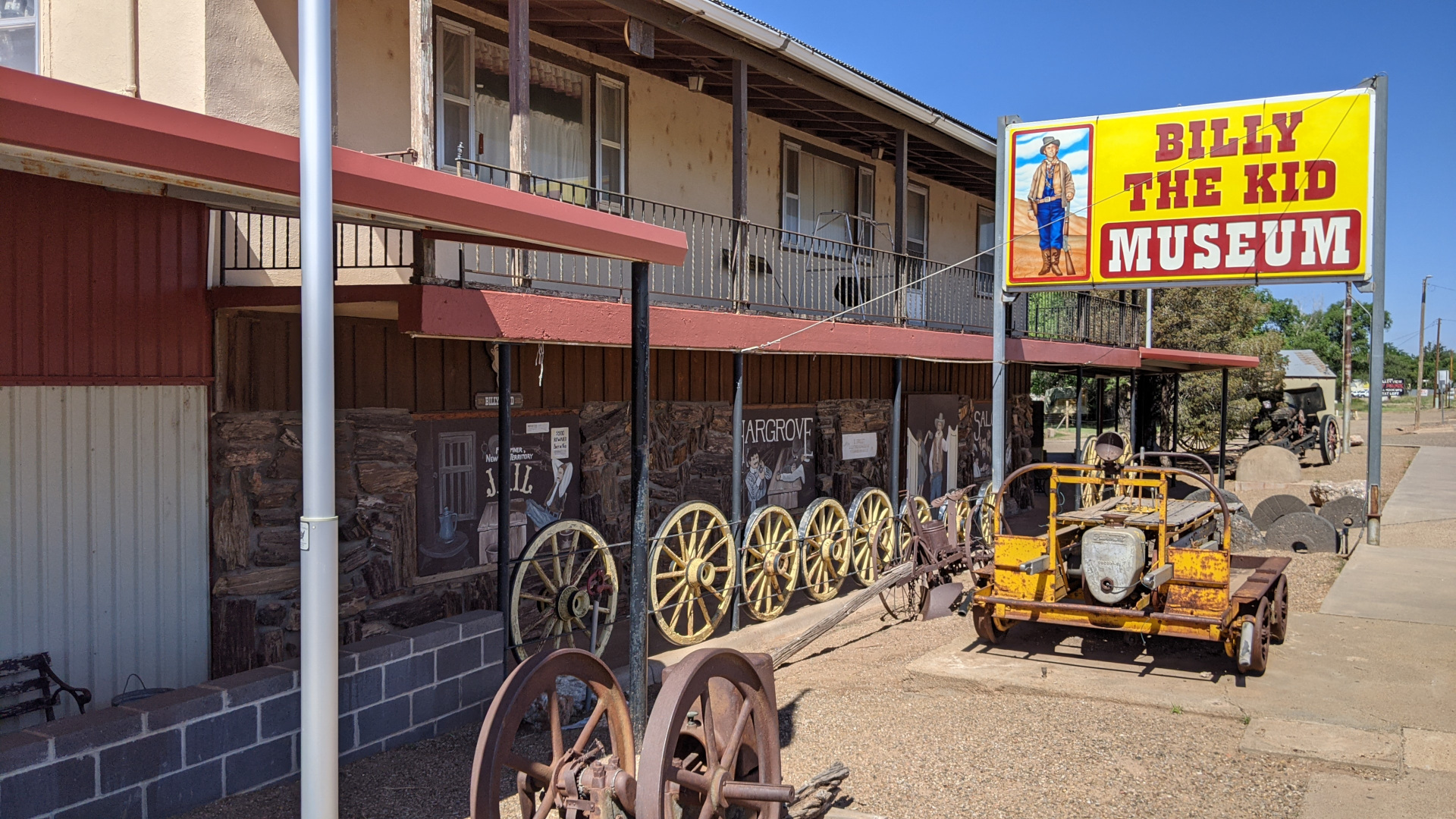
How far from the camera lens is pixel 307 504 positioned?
343 centimetres

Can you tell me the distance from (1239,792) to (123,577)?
591 cm

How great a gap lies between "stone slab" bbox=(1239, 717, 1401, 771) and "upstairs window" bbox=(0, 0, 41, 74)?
8.50m

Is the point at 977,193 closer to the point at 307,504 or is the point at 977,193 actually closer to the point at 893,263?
the point at 893,263

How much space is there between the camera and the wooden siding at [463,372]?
6418 mm

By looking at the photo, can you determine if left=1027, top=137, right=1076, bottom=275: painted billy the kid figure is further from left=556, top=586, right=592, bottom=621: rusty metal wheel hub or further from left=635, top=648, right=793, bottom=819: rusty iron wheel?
left=635, top=648, right=793, bottom=819: rusty iron wheel

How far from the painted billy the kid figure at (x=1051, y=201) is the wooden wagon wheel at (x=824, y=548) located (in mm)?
4095

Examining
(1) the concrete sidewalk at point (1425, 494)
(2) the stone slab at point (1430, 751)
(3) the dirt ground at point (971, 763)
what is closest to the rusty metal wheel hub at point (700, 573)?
(3) the dirt ground at point (971, 763)

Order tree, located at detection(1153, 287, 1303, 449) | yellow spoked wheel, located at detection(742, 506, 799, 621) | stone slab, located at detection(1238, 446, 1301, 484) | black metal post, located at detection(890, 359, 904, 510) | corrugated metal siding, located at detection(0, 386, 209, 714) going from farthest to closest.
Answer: tree, located at detection(1153, 287, 1303, 449), stone slab, located at detection(1238, 446, 1301, 484), black metal post, located at detection(890, 359, 904, 510), yellow spoked wheel, located at detection(742, 506, 799, 621), corrugated metal siding, located at detection(0, 386, 209, 714)

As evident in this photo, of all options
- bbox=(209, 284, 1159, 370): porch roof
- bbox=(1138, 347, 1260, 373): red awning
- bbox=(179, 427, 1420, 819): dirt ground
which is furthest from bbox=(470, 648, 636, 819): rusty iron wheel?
bbox=(1138, 347, 1260, 373): red awning

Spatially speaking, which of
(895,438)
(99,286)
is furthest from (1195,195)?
(99,286)

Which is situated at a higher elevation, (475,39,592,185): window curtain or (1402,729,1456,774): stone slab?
(475,39,592,185): window curtain

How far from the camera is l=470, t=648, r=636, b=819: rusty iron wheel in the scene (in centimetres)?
350

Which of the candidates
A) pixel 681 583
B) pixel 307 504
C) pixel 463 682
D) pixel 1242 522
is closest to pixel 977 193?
pixel 1242 522

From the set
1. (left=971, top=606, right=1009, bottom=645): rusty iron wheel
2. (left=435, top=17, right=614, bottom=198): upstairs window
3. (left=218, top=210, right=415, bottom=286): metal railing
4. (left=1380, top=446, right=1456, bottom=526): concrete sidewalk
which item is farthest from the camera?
(left=1380, top=446, right=1456, bottom=526): concrete sidewalk
